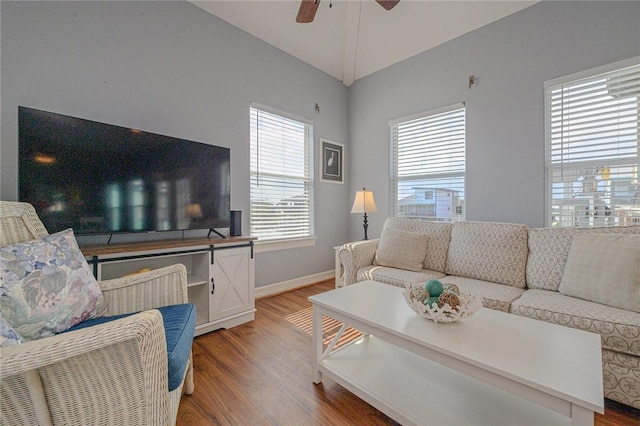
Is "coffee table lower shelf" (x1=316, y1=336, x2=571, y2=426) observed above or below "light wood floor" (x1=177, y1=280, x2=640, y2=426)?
above

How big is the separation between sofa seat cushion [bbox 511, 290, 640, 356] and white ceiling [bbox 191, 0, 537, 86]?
8.85 feet

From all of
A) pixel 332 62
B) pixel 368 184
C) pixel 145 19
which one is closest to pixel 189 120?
pixel 145 19

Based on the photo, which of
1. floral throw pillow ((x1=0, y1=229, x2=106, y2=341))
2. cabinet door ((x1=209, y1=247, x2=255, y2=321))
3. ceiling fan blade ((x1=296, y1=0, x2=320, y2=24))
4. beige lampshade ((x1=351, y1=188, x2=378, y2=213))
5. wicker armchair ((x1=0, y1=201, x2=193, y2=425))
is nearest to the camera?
wicker armchair ((x1=0, y1=201, x2=193, y2=425))

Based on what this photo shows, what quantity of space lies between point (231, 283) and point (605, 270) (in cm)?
262

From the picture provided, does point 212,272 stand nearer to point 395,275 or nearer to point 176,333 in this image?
point 176,333

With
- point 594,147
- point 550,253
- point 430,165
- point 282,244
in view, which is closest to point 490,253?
point 550,253

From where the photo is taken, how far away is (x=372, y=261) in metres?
2.73

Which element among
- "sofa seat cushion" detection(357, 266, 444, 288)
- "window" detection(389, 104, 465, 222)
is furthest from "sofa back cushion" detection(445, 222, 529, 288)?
"window" detection(389, 104, 465, 222)

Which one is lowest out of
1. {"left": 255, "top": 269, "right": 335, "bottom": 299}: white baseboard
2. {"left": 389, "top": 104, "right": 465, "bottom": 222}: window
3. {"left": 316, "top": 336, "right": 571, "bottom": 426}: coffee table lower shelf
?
{"left": 255, "top": 269, "right": 335, "bottom": 299}: white baseboard

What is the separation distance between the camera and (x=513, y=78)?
2.60m

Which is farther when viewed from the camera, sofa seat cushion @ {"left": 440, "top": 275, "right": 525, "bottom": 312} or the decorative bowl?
sofa seat cushion @ {"left": 440, "top": 275, "right": 525, "bottom": 312}

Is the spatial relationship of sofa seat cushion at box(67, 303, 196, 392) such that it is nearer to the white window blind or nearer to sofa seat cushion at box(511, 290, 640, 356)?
the white window blind

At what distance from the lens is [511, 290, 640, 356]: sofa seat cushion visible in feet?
4.35

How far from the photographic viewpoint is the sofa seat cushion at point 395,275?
2.21m
